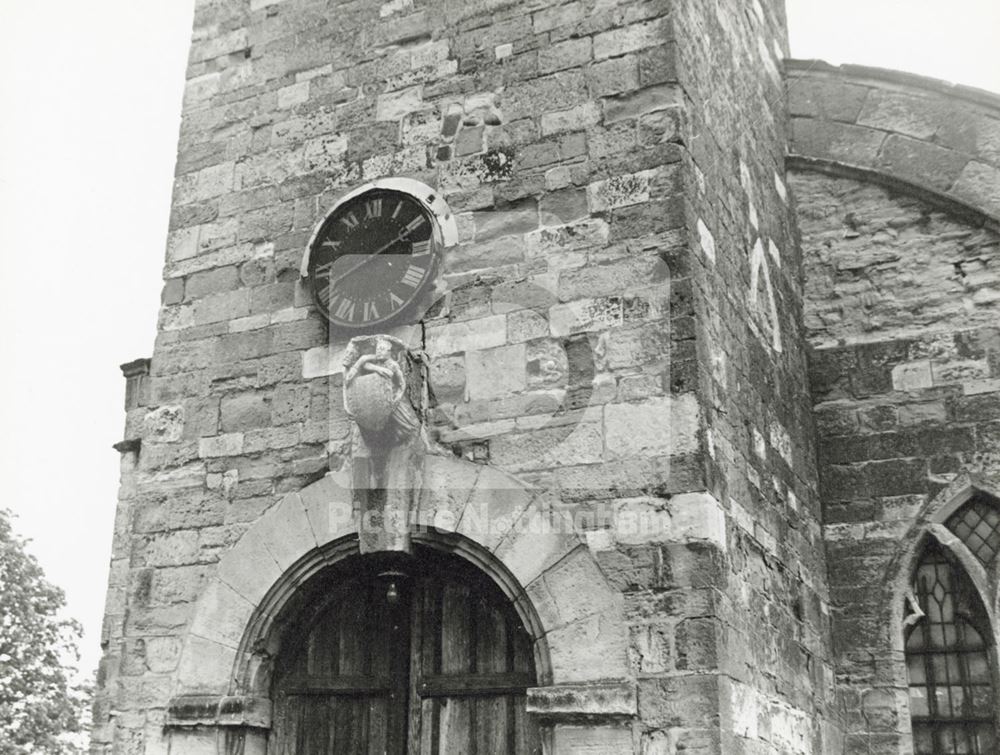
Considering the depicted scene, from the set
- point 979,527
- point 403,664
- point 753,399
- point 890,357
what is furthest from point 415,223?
point 979,527

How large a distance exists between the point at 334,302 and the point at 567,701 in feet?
7.06

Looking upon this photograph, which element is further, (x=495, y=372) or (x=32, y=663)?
(x=32, y=663)

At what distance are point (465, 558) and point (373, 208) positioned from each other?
174cm

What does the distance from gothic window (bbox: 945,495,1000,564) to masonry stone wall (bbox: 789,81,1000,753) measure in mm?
146

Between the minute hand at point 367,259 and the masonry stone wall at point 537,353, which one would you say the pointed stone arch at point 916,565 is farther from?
the minute hand at point 367,259

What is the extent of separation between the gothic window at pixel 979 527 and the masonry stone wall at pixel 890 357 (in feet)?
0.48

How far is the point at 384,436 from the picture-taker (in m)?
5.18

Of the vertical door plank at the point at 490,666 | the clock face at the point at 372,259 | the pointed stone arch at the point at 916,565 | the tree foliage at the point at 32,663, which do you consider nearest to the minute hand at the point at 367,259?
the clock face at the point at 372,259

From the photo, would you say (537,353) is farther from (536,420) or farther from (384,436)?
(384,436)

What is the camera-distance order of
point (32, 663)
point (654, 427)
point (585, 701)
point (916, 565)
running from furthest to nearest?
point (32, 663) → point (916, 565) → point (654, 427) → point (585, 701)

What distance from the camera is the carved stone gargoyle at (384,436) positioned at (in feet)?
16.7

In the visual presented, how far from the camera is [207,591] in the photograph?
5.46m

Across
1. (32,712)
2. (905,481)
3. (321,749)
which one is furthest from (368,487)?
(32,712)

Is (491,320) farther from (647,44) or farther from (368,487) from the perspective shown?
(647,44)
